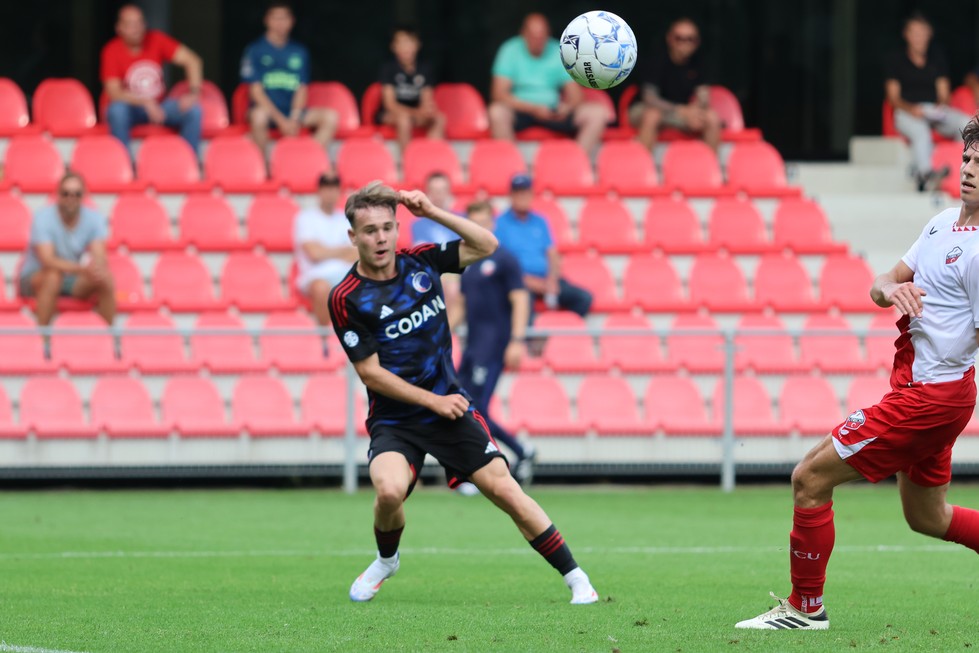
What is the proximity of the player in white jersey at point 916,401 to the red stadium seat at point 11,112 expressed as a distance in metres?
11.5

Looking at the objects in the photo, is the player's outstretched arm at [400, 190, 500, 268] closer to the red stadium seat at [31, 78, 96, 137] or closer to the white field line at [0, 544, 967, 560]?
the white field line at [0, 544, 967, 560]

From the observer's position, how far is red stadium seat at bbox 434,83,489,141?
53.9 feet

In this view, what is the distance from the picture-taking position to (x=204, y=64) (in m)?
19.1

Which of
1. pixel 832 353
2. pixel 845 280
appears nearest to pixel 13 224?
pixel 832 353

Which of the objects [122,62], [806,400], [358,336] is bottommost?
[806,400]

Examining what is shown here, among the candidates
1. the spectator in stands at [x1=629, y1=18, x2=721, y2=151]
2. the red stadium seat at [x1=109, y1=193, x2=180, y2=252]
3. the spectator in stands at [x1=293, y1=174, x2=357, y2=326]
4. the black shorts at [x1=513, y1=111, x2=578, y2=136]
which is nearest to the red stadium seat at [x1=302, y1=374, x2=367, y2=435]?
the spectator in stands at [x1=293, y1=174, x2=357, y2=326]

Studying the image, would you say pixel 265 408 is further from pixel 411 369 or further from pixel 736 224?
pixel 411 369

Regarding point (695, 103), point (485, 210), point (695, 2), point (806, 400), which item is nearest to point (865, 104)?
point (695, 2)

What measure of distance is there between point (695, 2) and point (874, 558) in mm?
11969

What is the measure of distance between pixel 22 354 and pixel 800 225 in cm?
745

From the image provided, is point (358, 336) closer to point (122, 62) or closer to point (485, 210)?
point (485, 210)

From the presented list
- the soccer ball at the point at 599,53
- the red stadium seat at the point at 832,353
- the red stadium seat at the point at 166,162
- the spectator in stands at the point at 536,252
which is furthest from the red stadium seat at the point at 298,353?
the soccer ball at the point at 599,53

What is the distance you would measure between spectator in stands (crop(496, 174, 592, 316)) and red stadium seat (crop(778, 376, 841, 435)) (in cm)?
195

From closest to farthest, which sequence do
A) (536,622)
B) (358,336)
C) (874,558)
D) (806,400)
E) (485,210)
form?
(536,622)
(358,336)
(874,558)
(485,210)
(806,400)
